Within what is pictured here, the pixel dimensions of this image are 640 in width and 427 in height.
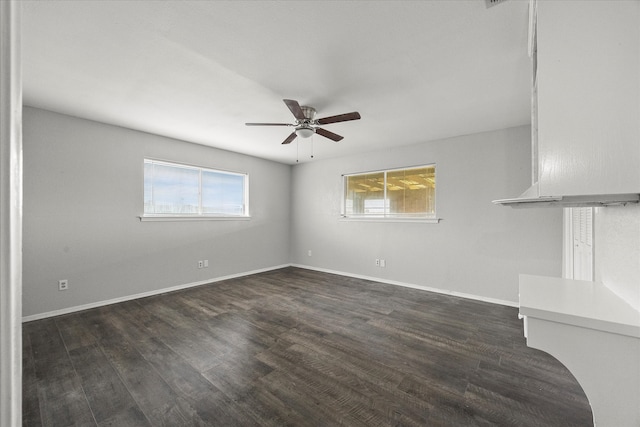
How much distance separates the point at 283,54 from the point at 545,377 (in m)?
3.17

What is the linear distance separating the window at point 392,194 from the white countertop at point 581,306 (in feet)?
10.3

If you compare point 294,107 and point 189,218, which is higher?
point 294,107

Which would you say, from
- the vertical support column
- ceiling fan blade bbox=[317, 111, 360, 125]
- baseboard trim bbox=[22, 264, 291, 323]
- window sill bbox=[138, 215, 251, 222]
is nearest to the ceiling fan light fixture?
ceiling fan blade bbox=[317, 111, 360, 125]

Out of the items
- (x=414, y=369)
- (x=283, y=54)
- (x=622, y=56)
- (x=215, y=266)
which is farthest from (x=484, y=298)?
(x=215, y=266)

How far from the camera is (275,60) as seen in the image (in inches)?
86.0

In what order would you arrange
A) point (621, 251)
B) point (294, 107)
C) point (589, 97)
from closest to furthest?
point (589, 97) → point (621, 251) → point (294, 107)

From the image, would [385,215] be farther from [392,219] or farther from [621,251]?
[621,251]

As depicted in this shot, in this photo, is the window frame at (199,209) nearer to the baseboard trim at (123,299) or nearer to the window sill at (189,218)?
the window sill at (189,218)

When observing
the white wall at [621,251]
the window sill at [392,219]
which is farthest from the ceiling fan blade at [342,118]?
the window sill at [392,219]

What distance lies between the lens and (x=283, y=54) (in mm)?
2109

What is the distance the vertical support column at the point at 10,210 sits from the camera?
29cm

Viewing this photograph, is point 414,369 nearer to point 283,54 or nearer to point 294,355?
point 294,355

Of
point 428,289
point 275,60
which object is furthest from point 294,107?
point 428,289

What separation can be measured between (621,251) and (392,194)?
12.3ft
